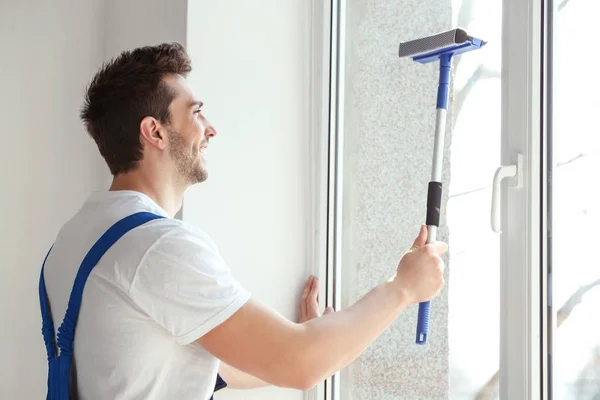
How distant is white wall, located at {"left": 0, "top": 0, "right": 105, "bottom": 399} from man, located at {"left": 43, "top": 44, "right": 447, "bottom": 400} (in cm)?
66

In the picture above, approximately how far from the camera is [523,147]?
127cm

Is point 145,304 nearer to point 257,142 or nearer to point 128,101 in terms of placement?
point 128,101

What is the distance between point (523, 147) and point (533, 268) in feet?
0.71

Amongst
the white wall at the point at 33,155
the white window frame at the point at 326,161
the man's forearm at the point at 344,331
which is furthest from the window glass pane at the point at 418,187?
the white wall at the point at 33,155

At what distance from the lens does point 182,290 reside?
1.05 meters

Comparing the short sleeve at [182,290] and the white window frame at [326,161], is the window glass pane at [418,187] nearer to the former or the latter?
the white window frame at [326,161]

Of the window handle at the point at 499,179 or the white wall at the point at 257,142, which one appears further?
the white wall at the point at 257,142

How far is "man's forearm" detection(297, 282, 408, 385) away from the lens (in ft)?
3.57

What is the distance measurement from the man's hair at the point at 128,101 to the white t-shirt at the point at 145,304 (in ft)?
0.45

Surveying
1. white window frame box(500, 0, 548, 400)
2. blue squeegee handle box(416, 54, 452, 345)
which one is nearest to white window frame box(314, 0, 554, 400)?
white window frame box(500, 0, 548, 400)

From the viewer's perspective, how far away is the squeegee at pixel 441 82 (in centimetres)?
123
